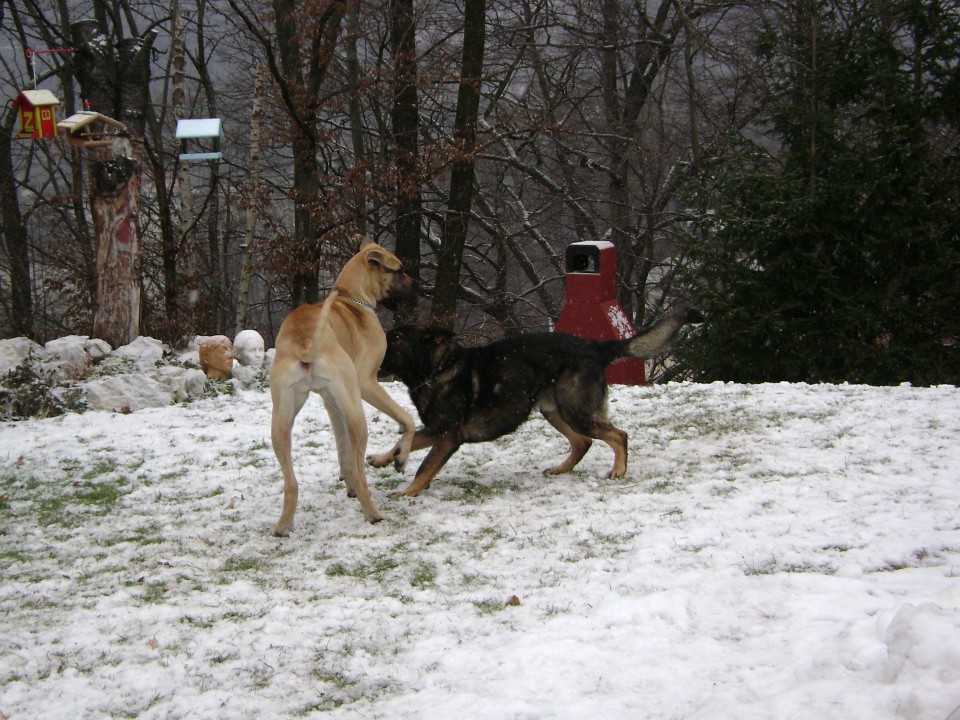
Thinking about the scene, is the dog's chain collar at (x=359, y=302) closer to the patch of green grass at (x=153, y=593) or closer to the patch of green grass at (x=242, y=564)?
the patch of green grass at (x=242, y=564)

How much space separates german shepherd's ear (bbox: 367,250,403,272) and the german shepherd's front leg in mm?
1281

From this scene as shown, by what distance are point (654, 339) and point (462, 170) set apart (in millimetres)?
9304

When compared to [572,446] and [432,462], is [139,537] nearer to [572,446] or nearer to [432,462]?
[432,462]

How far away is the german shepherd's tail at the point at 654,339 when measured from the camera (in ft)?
21.0

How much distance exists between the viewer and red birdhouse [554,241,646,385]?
977 cm

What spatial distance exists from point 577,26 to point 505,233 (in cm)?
452

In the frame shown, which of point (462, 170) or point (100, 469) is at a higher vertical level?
point (462, 170)

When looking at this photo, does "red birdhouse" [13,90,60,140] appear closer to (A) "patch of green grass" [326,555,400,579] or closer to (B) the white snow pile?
(B) the white snow pile

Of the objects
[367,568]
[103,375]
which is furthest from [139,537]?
[103,375]

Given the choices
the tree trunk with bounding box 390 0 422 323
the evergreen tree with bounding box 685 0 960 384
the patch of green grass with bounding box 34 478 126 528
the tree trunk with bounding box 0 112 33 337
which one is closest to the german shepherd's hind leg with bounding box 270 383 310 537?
the patch of green grass with bounding box 34 478 126 528

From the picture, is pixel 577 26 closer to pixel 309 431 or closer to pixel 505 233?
pixel 505 233

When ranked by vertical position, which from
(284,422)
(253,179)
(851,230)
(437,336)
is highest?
(253,179)

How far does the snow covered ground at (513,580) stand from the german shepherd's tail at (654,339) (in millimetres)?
881

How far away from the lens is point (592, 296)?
9828 mm
